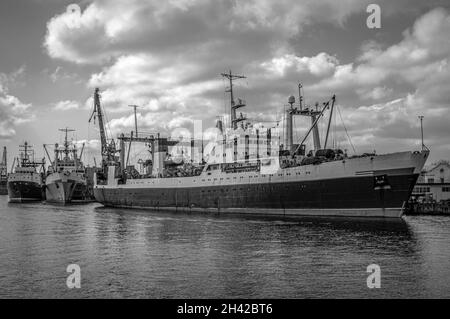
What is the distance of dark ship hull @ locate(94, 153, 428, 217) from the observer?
40.6 metres

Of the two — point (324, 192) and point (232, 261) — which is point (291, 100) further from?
point (232, 261)

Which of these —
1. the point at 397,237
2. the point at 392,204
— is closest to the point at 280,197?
the point at 392,204

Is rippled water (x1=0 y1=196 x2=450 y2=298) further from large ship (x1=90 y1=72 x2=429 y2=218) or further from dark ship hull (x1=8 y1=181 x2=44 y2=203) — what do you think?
dark ship hull (x1=8 y1=181 x2=44 y2=203)

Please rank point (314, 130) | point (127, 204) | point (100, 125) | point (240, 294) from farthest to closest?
point (100, 125), point (127, 204), point (314, 130), point (240, 294)

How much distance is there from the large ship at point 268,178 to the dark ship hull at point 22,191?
39.0 meters

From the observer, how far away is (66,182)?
9681cm

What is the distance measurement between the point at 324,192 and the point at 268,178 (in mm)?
7461

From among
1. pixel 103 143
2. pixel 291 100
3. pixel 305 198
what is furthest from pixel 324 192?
pixel 103 143

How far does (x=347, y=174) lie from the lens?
42.6m

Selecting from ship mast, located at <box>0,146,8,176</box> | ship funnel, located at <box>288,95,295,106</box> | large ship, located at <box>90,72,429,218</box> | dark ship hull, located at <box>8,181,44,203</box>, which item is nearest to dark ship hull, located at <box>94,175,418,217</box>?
large ship, located at <box>90,72,429,218</box>

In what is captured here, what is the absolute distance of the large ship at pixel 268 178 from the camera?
135 feet

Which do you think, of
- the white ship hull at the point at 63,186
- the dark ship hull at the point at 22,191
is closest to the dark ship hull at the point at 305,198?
the white ship hull at the point at 63,186
